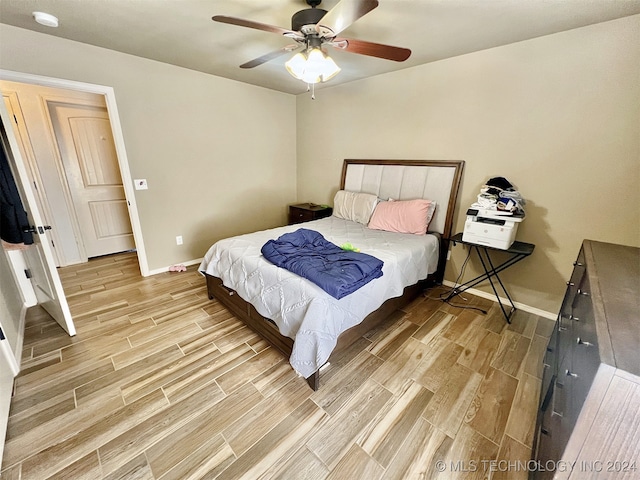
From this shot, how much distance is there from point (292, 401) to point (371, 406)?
478 mm

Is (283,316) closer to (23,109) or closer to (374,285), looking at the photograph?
(374,285)

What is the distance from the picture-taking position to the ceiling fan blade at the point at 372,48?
159cm

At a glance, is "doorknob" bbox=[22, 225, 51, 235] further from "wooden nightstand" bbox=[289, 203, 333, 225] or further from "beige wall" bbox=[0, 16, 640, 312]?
"wooden nightstand" bbox=[289, 203, 333, 225]

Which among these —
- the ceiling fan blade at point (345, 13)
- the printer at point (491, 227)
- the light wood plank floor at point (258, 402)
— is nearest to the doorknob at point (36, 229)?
the light wood plank floor at point (258, 402)

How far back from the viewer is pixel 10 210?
1.79 m

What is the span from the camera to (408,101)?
115 inches

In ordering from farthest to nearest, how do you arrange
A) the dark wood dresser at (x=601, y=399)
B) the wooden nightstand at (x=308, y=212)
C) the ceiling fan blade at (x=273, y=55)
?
the wooden nightstand at (x=308, y=212)
the ceiling fan blade at (x=273, y=55)
the dark wood dresser at (x=601, y=399)

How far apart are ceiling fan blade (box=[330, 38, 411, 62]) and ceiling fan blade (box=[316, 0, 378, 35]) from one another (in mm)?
162

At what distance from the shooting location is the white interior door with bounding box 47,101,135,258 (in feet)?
10.9

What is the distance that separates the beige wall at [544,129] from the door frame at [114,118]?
2889 mm

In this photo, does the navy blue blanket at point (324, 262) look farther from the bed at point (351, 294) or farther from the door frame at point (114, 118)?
the door frame at point (114, 118)

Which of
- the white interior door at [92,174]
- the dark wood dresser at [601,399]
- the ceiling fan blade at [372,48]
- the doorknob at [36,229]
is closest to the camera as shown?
the dark wood dresser at [601,399]

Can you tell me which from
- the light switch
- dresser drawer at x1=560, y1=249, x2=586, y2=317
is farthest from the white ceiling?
dresser drawer at x1=560, y1=249, x2=586, y2=317

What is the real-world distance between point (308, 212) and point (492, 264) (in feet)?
7.69
